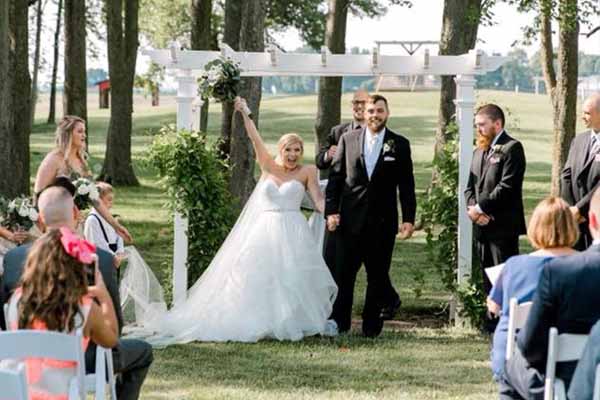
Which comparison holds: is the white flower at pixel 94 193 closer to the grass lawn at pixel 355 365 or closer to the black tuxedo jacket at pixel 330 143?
the grass lawn at pixel 355 365

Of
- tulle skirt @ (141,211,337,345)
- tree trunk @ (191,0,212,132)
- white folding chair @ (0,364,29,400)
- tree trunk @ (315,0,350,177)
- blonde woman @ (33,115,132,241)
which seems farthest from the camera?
tree trunk @ (191,0,212,132)

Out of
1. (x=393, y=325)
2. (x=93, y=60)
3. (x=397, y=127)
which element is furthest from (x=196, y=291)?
(x=93, y=60)

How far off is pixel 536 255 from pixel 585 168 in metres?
4.31

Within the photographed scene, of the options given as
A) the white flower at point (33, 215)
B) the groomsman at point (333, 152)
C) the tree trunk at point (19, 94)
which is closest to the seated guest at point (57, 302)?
the white flower at point (33, 215)

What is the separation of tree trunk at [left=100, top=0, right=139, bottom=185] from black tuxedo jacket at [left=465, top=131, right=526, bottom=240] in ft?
55.4

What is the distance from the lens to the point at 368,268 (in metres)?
11.7

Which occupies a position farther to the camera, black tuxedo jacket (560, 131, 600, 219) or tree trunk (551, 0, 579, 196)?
tree trunk (551, 0, 579, 196)

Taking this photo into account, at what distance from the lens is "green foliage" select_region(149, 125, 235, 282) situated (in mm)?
12305

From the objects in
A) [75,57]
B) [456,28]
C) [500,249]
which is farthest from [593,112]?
[75,57]

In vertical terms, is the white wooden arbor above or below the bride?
above

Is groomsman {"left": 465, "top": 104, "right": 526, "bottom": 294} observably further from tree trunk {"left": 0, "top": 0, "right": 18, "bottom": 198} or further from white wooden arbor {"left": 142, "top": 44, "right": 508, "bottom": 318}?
tree trunk {"left": 0, "top": 0, "right": 18, "bottom": 198}

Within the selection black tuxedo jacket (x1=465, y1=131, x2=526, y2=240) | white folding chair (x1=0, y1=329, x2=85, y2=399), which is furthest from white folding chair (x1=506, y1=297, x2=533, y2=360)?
black tuxedo jacket (x1=465, y1=131, x2=526, y2=240)

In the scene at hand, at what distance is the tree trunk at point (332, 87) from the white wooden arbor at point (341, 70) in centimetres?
1007

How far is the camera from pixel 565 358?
6.25m
